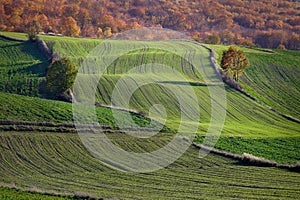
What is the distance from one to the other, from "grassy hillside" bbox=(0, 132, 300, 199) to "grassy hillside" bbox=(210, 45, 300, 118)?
29424mm

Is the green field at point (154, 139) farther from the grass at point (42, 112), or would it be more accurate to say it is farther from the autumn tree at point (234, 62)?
the autumn tree at point (234, 62)

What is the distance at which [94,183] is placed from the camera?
86.6 feet

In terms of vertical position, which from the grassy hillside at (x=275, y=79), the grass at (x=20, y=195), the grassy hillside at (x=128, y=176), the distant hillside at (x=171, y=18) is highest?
the grass at (x=20, y=195)

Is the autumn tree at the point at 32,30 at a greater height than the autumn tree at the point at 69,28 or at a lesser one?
greater

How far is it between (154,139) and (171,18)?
328ft

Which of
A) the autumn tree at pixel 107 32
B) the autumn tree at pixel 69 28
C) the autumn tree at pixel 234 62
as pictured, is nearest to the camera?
the autumn tree at pixel 234 62

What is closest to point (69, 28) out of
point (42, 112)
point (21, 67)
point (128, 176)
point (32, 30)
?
point (32, 30)

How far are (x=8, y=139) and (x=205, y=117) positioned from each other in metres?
22.7

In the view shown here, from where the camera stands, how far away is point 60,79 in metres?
49.6

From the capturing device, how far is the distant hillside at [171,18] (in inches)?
3981

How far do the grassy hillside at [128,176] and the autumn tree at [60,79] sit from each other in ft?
49.6

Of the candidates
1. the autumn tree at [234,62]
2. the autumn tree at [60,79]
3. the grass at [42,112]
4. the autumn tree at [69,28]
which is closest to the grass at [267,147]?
the grass at [42,112]

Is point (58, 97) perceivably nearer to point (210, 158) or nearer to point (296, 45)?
point (210, 158)

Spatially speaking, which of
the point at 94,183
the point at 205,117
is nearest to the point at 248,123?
the point at 205,117
